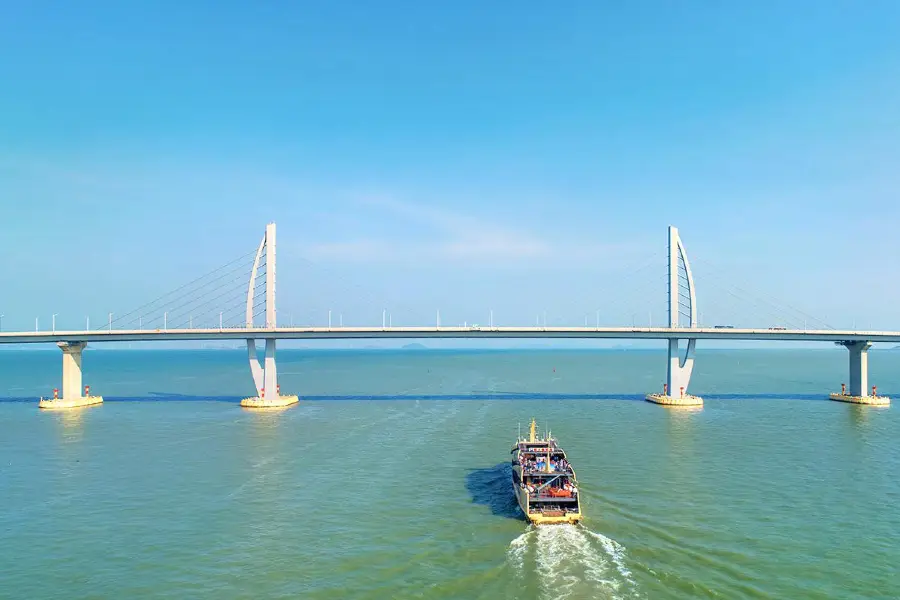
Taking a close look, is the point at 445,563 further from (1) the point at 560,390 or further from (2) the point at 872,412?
(1) the point at 560,390

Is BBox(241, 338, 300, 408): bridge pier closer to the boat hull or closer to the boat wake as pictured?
the boat hull

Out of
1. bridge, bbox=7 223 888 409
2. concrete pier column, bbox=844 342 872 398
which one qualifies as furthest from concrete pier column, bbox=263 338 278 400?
concrete pier column, bbox=844 342 872 398

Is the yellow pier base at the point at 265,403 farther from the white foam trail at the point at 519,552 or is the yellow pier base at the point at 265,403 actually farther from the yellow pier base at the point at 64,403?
the white foam trail at the point at 519,552

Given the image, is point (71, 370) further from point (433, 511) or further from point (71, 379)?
point (433, 511)

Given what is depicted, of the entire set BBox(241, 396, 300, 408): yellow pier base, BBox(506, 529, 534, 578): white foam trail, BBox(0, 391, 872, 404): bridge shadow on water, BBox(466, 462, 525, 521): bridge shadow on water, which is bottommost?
BBox(0, 391, 872, 404): bridge shadow on water

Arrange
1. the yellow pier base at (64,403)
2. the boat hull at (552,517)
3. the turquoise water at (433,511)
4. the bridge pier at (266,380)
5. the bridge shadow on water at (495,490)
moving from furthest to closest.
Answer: the bridge pier at (266,380), the yellow pier base at (64,403), the bridge shadow on water at (495,490), the boat hull at (552,517), the turquoise water at (433,511)

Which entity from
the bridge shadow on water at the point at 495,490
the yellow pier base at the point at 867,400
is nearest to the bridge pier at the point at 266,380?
the bridge shadow on water at the point at 495,490
